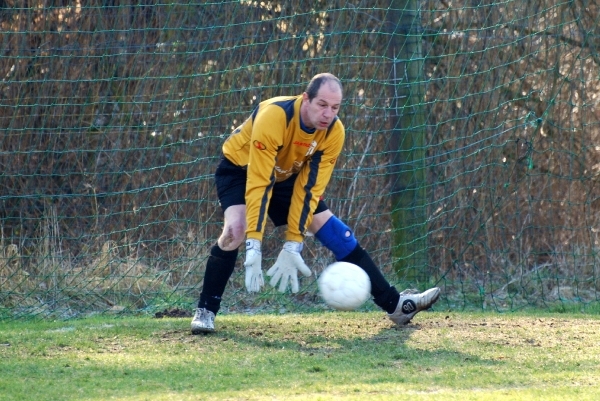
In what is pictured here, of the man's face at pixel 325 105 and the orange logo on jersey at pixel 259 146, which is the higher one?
the man's face at pixel 325 105

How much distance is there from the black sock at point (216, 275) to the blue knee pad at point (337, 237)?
2.03ft

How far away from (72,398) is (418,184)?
447 cm

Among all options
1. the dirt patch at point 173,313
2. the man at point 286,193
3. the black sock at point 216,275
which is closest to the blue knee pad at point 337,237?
the man at point 286,193

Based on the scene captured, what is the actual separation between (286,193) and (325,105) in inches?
31.4

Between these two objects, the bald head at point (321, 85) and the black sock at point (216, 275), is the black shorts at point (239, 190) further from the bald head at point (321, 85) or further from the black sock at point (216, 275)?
the bald head at point (321, 85)

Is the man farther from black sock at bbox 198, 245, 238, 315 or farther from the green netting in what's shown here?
the green netting

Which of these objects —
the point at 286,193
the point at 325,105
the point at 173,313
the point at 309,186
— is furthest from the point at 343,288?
the point at 173,313

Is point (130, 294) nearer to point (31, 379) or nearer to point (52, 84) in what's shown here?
point (52, 84)

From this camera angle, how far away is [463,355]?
197 inches

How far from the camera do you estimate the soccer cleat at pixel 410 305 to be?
586cm

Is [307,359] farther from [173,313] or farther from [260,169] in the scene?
[173,313]

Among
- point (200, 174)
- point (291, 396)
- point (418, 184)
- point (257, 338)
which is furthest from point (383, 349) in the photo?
point (200, 174)

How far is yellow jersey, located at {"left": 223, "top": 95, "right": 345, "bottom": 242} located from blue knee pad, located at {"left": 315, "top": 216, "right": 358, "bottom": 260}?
1.05ft

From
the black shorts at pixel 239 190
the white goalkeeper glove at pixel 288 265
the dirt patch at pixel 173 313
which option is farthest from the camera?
the dirt patch at pixel 173 313
